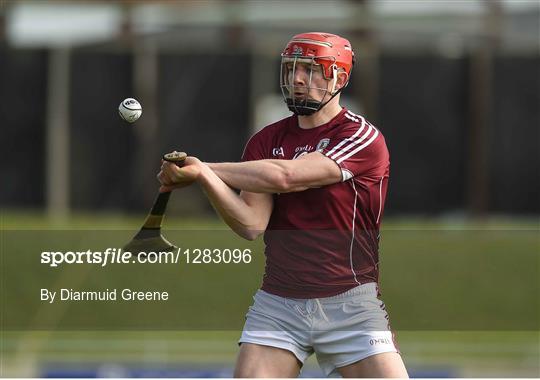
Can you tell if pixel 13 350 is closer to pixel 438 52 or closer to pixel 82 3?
pixel 82 3

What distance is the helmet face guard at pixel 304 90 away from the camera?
17.7 ft

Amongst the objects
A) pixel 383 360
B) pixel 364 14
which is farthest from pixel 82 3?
pixel 383 360

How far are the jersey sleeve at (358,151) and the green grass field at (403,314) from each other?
113 inches

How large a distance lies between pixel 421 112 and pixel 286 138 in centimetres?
1039

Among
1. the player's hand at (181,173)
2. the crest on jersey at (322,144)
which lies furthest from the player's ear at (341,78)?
the player's hand at (181,173)

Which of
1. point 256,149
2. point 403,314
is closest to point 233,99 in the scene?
Result: point 403,314

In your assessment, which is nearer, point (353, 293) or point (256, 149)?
point (353, 293)

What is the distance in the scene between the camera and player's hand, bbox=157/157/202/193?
5.05m

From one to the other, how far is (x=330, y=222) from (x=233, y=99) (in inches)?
405

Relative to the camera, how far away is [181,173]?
16.6 feet

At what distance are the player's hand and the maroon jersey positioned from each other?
0.55 m

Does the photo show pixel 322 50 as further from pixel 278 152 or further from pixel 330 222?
pixel 330 222

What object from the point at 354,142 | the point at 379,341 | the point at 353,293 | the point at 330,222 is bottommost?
the point at 379,341

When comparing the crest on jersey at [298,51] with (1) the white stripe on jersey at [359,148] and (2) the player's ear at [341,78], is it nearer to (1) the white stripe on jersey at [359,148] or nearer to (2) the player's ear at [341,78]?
(2) the player's ear at [341,78]
